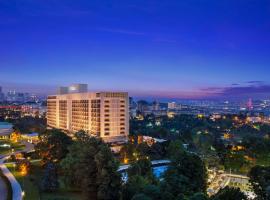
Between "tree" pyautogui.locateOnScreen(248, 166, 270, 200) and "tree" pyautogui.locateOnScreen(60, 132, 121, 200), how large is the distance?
24.5ft

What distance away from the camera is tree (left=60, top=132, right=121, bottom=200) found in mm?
17984

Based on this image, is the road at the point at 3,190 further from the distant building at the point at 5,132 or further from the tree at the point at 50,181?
the distant building at the point at 5,132

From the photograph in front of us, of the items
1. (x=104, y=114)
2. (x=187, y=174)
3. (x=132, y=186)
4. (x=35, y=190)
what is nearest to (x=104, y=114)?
(x=104, y=114)

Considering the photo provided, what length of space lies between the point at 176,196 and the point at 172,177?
1.19 m

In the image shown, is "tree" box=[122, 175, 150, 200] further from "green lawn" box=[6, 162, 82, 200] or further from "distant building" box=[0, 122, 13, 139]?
"distant building" box=[0, 122, 13, 139]

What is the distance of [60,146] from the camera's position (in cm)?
2895

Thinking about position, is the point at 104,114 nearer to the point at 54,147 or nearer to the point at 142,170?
the point at 54,147

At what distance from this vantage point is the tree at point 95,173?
1798 cm

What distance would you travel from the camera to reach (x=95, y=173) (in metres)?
19.3

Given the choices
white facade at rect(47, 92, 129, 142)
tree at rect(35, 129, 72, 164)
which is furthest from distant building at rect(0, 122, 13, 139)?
tree at rect(35, 129, 72, 164)

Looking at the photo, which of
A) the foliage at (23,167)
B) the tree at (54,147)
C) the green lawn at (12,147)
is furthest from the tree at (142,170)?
the green lawn at (12,147)

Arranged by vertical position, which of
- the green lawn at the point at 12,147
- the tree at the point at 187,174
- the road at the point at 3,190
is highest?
the tree at the point at 187,174

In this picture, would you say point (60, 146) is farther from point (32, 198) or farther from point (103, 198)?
point (103, 198)

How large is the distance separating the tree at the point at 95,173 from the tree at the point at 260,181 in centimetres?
746
